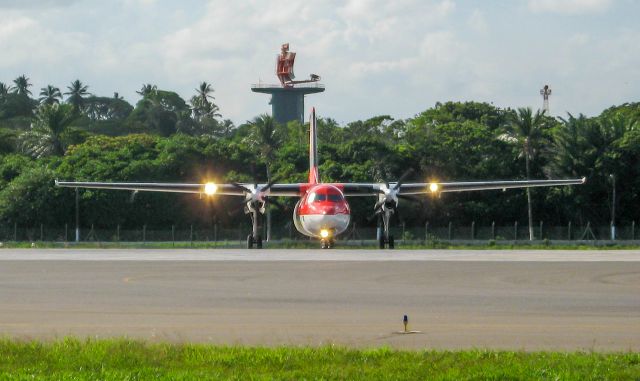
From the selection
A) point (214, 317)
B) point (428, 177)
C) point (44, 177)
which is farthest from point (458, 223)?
point (214, 317)

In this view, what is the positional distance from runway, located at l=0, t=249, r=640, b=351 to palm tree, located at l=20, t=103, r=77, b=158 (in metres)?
69.0

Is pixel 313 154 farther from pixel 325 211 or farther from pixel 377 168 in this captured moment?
pixel 377 168

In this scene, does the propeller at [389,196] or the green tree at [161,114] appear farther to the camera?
the green tree at [161,114]

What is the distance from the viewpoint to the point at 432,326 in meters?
17.6

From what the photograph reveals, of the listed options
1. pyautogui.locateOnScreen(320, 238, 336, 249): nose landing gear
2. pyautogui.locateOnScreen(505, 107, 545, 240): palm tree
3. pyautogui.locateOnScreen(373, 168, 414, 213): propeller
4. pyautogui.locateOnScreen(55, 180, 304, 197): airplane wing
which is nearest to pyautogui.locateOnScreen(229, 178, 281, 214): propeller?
pyautogui.locateOnScreen(55, 180, 304, 197): airplane wing

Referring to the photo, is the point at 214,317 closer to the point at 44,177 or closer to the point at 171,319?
the point at 171,319

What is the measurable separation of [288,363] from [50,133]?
9428cm

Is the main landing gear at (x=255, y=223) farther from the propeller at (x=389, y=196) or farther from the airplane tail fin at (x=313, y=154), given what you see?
the propeller at (x=389, y=196)

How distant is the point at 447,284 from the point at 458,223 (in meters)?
54.4

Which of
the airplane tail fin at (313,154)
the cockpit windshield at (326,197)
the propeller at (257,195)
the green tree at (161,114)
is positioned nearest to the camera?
the cockpit windshield at (326,197)

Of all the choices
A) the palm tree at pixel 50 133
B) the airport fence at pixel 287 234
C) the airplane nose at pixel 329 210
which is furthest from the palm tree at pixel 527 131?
the palm tree at pixel 50 133

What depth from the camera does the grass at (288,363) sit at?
520 inches

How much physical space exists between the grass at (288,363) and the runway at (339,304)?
1045 millimetres

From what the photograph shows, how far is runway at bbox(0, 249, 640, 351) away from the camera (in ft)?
54.2
